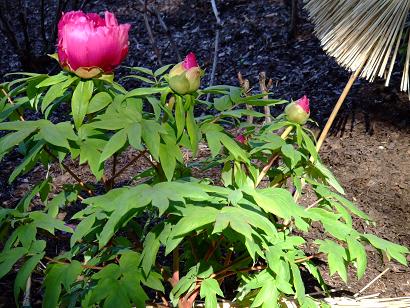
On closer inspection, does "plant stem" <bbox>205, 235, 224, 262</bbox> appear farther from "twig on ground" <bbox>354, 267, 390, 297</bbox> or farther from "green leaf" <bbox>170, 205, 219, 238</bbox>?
"twig on ground" <bbox>354, 267, 390, 297</bbox>

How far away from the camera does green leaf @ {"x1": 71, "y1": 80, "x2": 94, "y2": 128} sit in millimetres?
1525

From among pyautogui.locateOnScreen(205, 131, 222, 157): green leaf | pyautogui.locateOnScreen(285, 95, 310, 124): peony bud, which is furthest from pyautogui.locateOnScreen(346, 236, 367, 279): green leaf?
pyautogui.locateOnScreen(205, 131, 222, 157): green leaf

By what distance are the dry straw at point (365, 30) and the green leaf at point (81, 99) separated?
1136 mm

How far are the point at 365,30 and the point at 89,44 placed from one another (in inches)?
46.7

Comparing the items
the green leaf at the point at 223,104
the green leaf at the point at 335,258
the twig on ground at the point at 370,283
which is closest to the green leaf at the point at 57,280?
the green leaf at the point at 223,104

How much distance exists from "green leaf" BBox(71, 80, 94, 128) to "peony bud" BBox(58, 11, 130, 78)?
0.02m

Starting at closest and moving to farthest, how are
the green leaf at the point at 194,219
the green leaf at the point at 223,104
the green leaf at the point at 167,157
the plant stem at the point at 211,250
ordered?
the green leaf at the point at 194,219
the green leaf at the point at 167,157
the green leaf at the point at 223,104
the plant stem at the point at 211,250

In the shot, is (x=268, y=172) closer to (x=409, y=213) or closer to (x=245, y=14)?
(x=409, y=213)

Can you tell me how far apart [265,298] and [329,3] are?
1214 millimetres

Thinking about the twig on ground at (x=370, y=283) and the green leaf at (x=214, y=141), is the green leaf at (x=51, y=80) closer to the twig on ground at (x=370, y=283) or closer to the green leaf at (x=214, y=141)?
the green leaf at (x=214, y=141)

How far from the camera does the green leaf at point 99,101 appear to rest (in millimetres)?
1542

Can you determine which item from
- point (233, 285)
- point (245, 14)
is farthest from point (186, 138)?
point (245, 14)

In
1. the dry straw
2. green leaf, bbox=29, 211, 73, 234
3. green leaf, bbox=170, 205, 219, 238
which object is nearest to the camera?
green leaf, bbox=170, 205, 219, 238

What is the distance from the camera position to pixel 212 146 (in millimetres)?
1538
